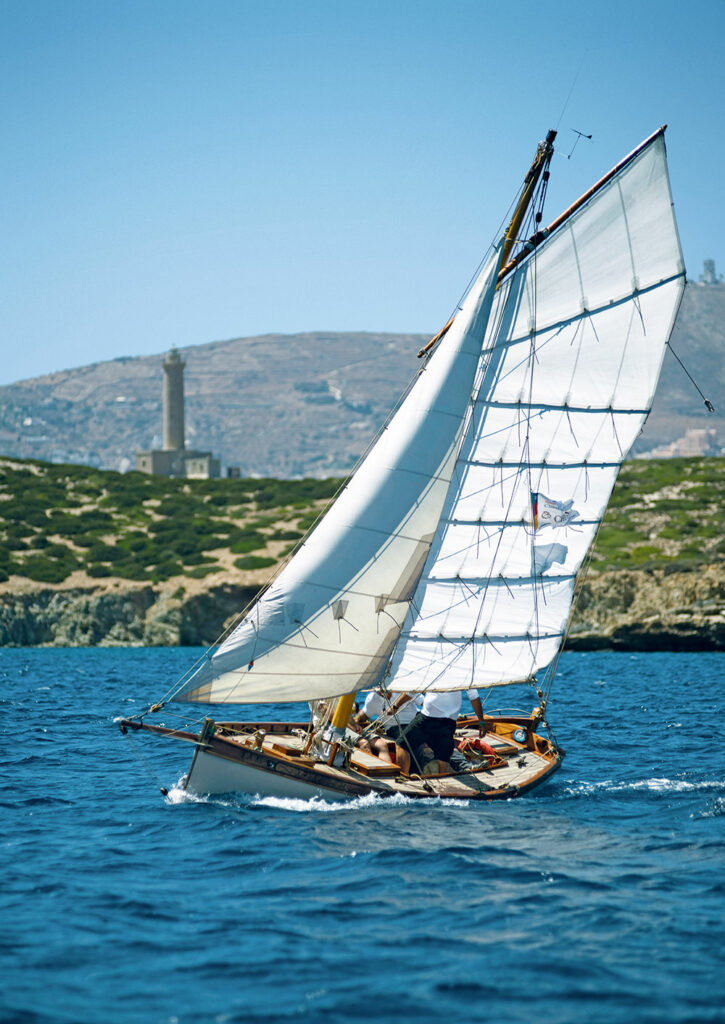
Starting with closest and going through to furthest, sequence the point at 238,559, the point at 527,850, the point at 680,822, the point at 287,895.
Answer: the point at 287,895
the point at 527,850
the point at 680,822
the point at 238,559

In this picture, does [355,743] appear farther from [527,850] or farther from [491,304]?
[491,304]

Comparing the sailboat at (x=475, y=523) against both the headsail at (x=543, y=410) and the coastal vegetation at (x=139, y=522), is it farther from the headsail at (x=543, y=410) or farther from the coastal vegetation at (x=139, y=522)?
the coastal vegetation at (x=139, y=522)

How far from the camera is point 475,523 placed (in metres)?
21.7

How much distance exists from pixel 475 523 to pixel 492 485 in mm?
868

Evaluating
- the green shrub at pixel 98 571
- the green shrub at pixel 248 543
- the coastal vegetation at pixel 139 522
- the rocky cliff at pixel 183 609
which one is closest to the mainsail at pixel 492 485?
the rocky cliff at pixel 183 609

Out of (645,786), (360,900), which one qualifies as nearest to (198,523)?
(645,786)

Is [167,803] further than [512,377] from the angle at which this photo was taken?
No

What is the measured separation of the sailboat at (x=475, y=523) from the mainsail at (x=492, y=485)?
0.04m

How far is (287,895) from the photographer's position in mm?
13930

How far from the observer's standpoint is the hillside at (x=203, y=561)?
6562cm

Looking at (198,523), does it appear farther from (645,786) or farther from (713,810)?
(713,810)

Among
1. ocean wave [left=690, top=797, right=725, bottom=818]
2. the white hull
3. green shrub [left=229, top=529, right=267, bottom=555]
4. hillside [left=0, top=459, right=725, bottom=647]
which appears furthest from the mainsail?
green shrub [left=229, top=529, right=267, bottom=555]

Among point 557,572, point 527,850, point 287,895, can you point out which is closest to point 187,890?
point 287,895

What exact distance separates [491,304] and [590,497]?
4.73 metres
